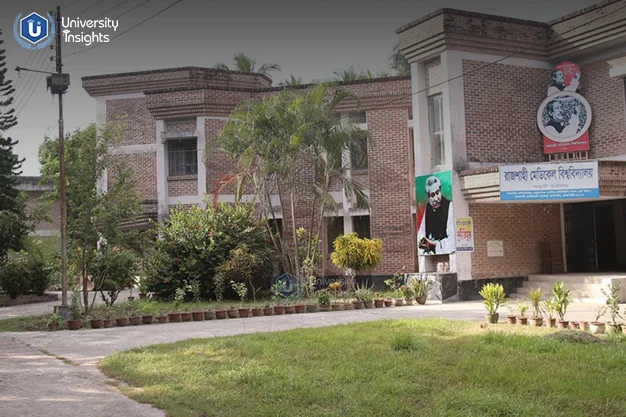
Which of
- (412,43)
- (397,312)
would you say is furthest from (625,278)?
(412,43)

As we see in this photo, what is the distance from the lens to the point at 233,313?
1642 cm

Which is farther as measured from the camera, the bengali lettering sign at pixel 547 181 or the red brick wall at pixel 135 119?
the red brick wall at pixel 135 119

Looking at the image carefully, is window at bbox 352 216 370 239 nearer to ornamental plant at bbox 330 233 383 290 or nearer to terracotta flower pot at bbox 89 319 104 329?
ornamental plant at bbox 330 233 383 290

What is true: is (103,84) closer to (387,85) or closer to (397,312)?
(387,85)

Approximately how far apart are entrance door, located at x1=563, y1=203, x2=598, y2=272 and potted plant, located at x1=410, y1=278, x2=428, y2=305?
204 inches

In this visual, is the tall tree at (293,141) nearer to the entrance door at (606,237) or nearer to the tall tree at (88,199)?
the tall tree at (88,199)

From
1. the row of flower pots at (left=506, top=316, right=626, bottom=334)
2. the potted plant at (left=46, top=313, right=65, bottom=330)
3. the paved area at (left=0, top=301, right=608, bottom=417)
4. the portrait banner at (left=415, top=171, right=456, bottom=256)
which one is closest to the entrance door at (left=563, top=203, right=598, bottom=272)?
the portrait banner at (left=415, top=171, right=456, bottom=256)

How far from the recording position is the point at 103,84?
2859 centimetres

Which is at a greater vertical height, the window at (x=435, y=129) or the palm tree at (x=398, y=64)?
the palm tree at (x=398, y=64)

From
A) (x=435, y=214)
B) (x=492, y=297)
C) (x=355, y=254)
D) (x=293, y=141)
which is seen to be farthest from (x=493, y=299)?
(x=293, y=141)

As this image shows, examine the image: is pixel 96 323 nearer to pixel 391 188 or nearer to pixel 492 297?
→ pixel 492 297

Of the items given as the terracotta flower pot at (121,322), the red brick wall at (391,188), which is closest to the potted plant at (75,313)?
the terracotta flower pot at (121,322)

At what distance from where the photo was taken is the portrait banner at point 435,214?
1958 centimetres

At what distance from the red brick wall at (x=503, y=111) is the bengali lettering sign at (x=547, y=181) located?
70.1 inches
